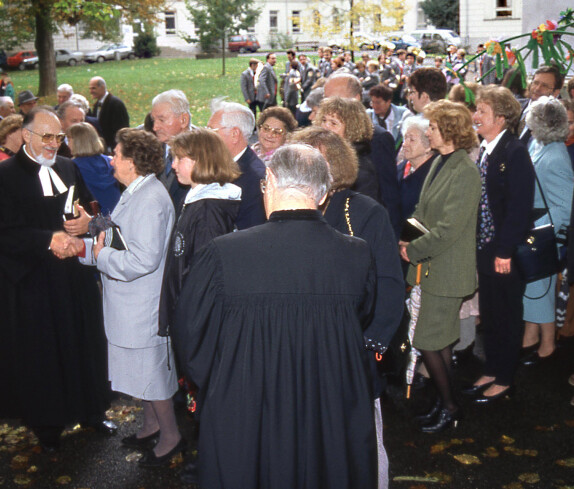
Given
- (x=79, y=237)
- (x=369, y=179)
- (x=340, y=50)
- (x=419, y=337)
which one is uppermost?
(x=340, y=50)

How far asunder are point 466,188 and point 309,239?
90.1 inches

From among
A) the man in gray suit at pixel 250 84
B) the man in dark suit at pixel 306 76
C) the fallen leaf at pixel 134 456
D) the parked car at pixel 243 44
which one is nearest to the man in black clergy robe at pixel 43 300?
the fallen leaf at pixel 134 456

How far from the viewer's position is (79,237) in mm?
4809

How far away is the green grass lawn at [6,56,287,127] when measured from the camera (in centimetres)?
2676

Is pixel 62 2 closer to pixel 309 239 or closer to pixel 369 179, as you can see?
pixel 369 179

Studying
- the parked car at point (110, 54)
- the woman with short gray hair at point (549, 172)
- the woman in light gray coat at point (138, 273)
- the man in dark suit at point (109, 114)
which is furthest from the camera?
the parked car at point (110, 54)

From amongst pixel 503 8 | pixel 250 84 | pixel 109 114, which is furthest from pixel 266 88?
pixel 503 8

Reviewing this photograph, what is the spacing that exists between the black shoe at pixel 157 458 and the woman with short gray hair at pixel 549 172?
3.12 meters

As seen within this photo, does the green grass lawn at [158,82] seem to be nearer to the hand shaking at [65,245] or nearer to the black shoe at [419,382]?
the black shoe at [419,382]

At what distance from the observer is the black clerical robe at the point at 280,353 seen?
2.69 m

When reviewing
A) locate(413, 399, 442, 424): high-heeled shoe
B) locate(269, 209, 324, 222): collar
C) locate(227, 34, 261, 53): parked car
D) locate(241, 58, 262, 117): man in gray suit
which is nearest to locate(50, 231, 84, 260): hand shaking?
locate(269, 209, 324, 222): collar

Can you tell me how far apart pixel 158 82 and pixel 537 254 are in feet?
101

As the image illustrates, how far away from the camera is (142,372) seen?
4.40 m

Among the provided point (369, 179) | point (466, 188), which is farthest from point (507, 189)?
point (369, 179)
